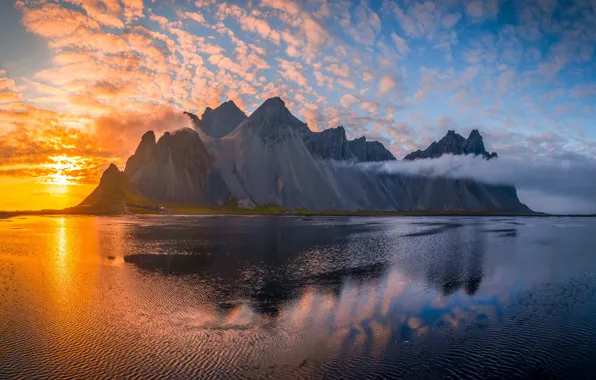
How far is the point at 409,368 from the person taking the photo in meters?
16.2

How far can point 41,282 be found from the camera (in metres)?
33.4

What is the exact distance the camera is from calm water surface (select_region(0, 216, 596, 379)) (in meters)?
16.4

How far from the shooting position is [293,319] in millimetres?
22750

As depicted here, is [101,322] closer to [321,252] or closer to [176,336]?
[176,336]

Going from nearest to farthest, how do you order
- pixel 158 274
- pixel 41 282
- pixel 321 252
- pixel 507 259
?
pixel 41 282
pixel 158 274
pixel 507 259
pixel 321 252

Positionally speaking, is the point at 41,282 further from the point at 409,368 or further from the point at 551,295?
the point at 551,295

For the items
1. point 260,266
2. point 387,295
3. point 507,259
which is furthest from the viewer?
point 507,259

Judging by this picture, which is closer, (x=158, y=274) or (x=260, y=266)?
(x=158, y=274)

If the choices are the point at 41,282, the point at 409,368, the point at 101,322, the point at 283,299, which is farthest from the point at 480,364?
the point at 41,282

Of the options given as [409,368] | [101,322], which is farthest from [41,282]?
[409,368]

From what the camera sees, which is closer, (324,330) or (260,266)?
(324,330)

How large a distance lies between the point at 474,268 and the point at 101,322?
133 feet

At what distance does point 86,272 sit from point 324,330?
98.2ft

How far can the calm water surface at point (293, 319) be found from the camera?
16.4 metres
